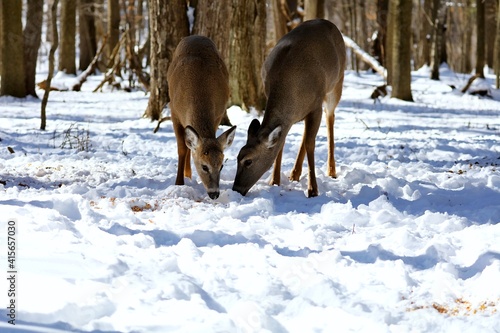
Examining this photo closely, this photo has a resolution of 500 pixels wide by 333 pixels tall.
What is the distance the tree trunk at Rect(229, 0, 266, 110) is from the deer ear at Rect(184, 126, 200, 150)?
254 inches

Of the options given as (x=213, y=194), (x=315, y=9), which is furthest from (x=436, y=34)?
(x=213, y=194)

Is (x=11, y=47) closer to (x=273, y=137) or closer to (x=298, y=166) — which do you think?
(x=298, y=166)

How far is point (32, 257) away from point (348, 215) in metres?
2.88

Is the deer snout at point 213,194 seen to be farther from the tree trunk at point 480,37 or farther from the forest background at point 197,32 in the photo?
the tree trunk at point 480,37

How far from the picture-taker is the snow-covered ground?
3.86 meters

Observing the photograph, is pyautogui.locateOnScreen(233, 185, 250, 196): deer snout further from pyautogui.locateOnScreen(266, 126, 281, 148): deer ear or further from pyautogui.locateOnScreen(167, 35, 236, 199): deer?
pyautogui.locateOnScreen(266, 126, 281, 148): deer ear

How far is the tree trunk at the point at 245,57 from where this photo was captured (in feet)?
44.3

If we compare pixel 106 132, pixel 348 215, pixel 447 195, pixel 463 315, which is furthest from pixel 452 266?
pixel 106 132

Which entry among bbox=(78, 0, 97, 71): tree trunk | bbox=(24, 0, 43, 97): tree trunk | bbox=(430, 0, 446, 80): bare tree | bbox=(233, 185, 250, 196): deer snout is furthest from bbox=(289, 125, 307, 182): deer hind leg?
bbox=(78, 0, 97, 71): tree trunk

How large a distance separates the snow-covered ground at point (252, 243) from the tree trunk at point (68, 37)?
46.7ft

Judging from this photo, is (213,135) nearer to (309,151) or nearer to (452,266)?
(309,151)

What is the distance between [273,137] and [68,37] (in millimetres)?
18356

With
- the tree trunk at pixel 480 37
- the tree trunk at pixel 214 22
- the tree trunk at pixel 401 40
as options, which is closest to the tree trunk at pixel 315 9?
the tree trunk at pixel 401 40

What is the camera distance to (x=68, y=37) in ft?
78.9
